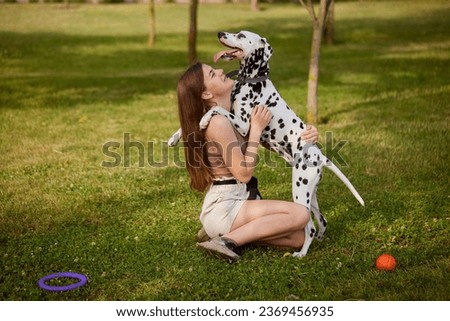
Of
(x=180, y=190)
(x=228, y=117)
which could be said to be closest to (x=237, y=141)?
(x=228, y=117)

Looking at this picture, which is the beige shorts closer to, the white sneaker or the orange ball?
the white sneaker

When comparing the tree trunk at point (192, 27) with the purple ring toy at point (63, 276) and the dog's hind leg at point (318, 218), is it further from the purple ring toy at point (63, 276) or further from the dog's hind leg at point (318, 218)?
the purple ring toy at point (63, 276)

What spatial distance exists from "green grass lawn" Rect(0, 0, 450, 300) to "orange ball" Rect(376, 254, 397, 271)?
6 cm

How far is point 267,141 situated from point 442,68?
39.5 ft

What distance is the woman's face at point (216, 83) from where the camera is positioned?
17.0ft

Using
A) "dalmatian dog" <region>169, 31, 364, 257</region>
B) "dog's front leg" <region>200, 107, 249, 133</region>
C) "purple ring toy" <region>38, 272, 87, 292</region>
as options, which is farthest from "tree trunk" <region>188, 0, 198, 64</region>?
"purple ring toy" <region>38, 272, 87, 292</region>

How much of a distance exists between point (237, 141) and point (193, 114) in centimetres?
43

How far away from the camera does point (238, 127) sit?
5.22 meters

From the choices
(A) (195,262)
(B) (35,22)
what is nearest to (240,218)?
(A) (195,262)

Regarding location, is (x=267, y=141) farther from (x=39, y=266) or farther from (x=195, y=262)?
(x=39, y=266)

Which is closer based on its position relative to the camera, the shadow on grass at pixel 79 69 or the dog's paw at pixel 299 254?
the dog's paw at pixel 299 254

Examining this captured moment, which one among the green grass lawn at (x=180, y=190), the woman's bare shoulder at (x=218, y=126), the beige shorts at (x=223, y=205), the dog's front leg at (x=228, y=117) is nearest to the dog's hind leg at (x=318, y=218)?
the green grass lawn at (x=180, y=190)

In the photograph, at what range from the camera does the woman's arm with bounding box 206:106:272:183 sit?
506 cm

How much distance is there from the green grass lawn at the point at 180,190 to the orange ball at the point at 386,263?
0.06 metres
